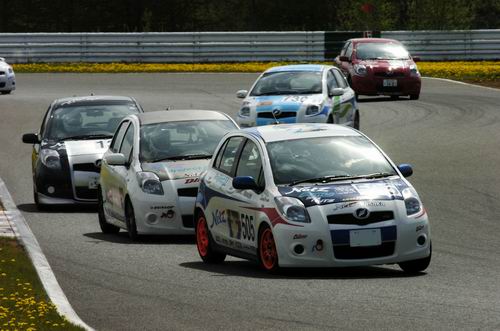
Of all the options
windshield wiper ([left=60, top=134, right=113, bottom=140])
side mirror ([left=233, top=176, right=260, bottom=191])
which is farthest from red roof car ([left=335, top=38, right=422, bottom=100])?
side mirror ([left=233, top=176, right=260, bottom=191])

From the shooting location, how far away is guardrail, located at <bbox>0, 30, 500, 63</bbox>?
4641 centimetres

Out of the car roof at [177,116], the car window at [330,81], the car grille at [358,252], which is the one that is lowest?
the car window at [330,81]

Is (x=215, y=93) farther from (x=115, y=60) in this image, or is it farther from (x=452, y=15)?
(x=452, y=15)

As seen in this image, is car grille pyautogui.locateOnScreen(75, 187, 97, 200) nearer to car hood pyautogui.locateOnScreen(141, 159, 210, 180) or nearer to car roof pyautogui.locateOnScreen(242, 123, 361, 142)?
car hood pyautogui.locateOnScreen(141, 159, 210, 180)

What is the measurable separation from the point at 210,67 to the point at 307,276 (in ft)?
110

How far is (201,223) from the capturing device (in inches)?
551

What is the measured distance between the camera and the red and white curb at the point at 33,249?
407 inches

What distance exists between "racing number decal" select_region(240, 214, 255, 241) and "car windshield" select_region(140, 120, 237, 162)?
3.44 metres

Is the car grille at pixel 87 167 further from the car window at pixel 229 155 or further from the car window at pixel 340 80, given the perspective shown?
the car window at pixel 340 80

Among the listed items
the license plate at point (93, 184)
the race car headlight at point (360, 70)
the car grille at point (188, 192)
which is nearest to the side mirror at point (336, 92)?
the license plate at point (93, 184)

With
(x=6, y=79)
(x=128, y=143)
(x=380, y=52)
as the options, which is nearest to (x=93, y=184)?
(x=128, y=143)

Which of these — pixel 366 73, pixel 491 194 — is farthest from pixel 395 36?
pixel 491 194

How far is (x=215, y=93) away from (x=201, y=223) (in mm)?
23315

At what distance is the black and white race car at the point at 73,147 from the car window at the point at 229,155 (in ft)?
19.0
